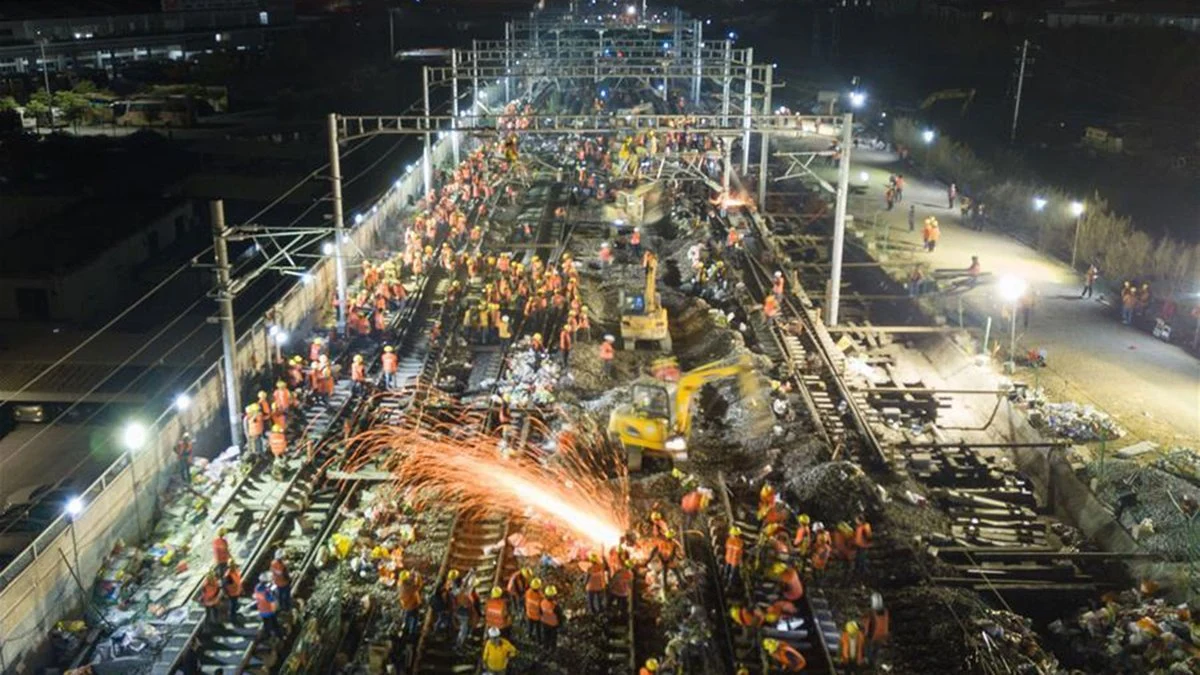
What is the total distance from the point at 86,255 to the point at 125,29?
70042mm

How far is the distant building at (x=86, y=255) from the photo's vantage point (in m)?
31.3

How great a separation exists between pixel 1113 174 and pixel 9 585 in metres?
49.4

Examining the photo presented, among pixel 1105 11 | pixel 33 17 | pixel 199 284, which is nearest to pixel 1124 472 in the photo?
pixel 199 284

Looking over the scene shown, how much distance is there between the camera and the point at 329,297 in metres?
28.2

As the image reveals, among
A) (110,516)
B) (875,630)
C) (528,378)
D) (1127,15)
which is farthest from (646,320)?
(1127,15)

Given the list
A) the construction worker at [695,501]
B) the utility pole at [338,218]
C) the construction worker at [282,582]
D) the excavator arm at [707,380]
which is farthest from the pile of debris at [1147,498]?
the utility pole at [338,218]

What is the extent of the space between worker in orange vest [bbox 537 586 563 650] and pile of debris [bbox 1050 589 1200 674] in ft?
26.5

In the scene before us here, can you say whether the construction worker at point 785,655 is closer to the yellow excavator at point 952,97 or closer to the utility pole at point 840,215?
the utility pole at point 840,215

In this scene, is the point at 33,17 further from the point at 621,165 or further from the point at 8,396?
the point at 8,396

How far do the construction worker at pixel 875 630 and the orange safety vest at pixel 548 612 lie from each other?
444 cm

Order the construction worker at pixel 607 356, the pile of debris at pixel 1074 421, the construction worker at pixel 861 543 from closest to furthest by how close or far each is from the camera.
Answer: the construction worker at pixel 861 543, the pile of debris at pixel 1074 421, the construction worker at pixel 607 356

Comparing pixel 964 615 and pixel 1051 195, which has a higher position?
pixel 1051 195

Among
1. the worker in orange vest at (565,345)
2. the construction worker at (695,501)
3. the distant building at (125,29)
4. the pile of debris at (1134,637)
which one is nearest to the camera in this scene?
the pile of debris at (1134,637)

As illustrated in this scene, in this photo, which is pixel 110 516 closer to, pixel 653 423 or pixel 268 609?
pixel 268 609
